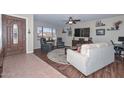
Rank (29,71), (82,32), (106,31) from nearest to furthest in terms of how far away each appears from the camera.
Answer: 1. (29,71)
2. (106,31)
3. (82,32)

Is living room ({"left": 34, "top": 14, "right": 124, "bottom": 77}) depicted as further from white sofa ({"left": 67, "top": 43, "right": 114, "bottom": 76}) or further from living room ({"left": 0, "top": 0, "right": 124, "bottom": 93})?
white sofa ({"left": 67, "top": 43, "right": 114, "bottom": 76})

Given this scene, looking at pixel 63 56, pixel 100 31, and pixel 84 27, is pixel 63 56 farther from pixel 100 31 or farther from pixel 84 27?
pixel 84 27

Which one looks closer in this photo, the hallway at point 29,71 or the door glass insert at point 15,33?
Result: the hallway at point 29,71

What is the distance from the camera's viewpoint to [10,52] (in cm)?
538

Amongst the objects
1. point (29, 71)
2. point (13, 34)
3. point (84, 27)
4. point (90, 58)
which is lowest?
point (29, 71)

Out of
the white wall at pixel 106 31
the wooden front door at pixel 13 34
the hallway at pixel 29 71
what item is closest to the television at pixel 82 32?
the white wall at pixel 106 31

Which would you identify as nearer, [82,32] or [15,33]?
[15,33]

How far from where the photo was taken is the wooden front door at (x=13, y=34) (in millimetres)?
5070

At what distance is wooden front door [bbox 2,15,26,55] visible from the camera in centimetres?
507

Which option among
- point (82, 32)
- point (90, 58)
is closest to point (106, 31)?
point (82, 32)

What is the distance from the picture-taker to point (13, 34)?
541 centimetres

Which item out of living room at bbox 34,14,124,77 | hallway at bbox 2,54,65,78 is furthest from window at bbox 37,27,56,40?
hallway at bbox 2,54,65,78

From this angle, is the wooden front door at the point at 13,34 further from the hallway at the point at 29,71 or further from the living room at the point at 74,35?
the hallway at the point at 29,71
